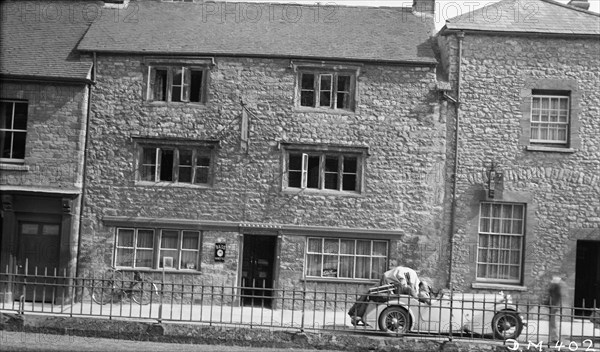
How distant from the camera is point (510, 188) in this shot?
2223 centimetres

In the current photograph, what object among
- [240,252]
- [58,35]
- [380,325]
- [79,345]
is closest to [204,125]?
[240,252]

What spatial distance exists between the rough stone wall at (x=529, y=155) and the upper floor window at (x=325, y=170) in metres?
2.88

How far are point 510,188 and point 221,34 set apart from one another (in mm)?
9267

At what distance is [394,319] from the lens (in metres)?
17.1

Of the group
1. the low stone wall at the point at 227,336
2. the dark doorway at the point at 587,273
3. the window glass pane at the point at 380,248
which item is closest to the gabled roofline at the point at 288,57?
the window glass pane at the point at 380,248

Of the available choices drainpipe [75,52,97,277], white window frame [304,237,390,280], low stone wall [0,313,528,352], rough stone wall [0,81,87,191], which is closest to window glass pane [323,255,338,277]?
white window frame [304,237,390,280]

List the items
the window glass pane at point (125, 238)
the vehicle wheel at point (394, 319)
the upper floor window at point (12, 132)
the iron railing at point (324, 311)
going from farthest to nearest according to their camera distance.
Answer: the window glass pane at point (125, 238) < the upper floor window at point (12, 132) < the vehicle wheel at point (394, 319) < the iron railing at point (324, 311)

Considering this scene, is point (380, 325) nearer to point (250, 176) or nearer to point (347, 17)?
point (250, 176)

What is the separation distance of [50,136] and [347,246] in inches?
341

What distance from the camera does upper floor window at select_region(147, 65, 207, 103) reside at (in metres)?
22.6

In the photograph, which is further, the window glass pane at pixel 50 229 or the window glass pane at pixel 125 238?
the window glass pane at pixel 125 238

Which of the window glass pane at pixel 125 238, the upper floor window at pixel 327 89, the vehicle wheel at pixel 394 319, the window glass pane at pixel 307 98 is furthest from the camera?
the window glass pane at pixel 307 98

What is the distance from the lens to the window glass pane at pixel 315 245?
22.2 meters

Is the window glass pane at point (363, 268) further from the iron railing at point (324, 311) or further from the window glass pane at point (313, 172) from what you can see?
the window glass pane at point (313, 172)
